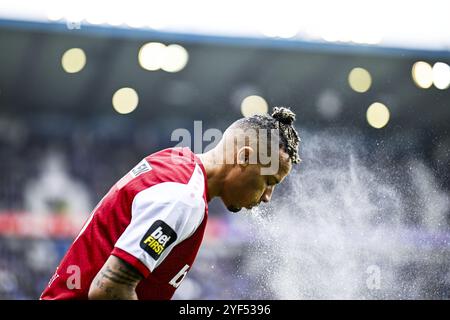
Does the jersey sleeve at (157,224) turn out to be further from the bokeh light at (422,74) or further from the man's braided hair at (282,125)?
the bokeh light at (422,74)

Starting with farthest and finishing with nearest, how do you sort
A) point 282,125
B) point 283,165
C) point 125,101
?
point 125,101 → point 282,125 → point 283,165

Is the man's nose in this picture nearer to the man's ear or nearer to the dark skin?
the dark skin

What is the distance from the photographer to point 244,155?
11.4 ft

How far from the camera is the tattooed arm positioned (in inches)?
108

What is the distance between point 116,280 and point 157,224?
279 millimetres

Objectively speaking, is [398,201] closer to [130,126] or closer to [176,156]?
[176,156]

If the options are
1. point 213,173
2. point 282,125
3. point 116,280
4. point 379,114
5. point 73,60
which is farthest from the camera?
point 73,60

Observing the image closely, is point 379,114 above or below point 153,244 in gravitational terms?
above

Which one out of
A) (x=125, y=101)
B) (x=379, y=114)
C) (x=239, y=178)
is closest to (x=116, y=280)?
(x=239, y=178)

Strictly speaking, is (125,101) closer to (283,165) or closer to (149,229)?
(283,165)

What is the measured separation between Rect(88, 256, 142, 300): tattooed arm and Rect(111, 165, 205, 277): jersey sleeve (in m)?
0.03

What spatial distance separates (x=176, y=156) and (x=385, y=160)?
8.59ft

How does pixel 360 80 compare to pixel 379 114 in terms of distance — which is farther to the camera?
pixel 360 80

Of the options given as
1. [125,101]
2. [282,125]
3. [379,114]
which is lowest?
[282,125]
